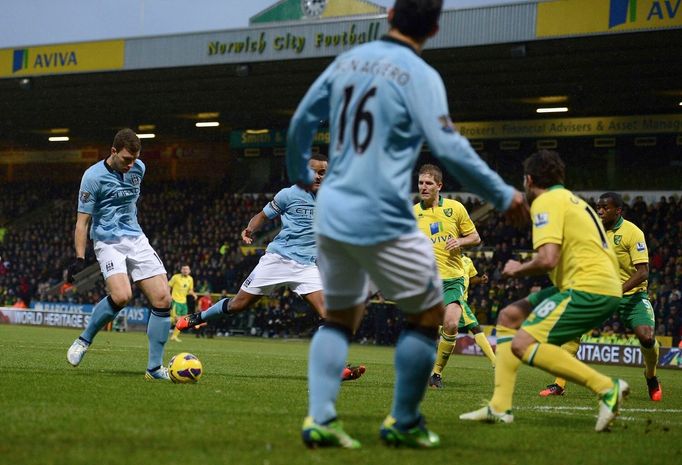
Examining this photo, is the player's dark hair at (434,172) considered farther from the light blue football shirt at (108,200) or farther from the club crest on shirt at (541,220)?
the club crest on shirt at (541,220)

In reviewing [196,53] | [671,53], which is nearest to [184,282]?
[196,53]

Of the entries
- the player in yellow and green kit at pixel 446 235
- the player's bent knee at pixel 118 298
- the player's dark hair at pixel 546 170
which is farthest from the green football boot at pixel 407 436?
the player in yellow and green kit at pixel 446 235

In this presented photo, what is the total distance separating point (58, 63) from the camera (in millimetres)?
33906

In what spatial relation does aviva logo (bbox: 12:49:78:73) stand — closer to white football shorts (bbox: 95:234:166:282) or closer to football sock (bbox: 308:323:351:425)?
white football shorts (bbox: 95:234:166:282)

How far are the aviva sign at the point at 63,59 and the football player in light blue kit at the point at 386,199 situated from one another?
1147 inches

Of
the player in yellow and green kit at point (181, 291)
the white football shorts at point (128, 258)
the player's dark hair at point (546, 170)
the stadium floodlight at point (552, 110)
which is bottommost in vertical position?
the player in yellow and green kit at point (181, 291)

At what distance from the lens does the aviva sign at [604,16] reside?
23.1 metres

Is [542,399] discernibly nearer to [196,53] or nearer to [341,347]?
[341,347]

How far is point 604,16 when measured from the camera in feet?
Answer: 79.5

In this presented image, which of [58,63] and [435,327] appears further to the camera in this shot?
[58,63]

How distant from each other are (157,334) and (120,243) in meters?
0.99

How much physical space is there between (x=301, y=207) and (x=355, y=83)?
20.6ft

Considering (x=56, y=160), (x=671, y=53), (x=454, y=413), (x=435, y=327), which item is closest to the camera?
(x=435, y=327)

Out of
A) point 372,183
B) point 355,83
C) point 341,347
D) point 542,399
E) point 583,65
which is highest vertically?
point 583,65
